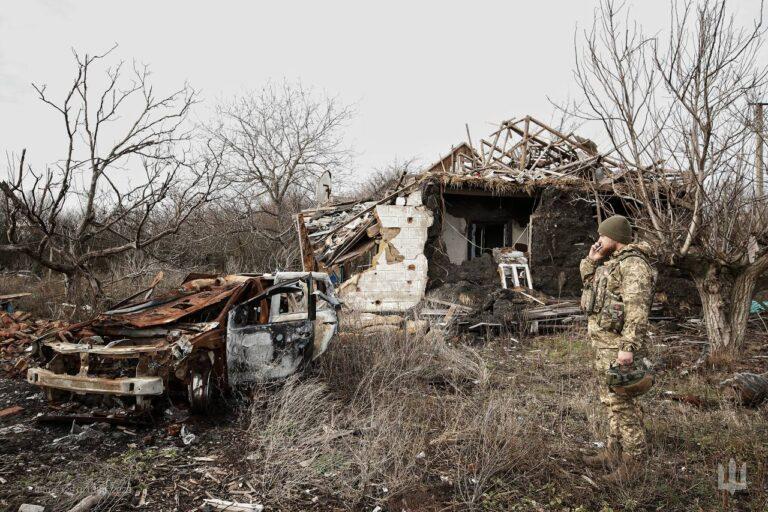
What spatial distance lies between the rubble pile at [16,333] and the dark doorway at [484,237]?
885cm

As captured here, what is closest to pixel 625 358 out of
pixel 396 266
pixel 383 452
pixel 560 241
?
pixel 383 452

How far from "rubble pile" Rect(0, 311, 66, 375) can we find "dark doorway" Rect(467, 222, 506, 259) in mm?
8850

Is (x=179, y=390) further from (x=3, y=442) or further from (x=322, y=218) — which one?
(x=322, y=218)

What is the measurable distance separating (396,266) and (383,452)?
285 inches

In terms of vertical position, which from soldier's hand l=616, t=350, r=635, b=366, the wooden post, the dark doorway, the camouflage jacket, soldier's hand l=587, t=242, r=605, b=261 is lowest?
soldier's hand l=616, t=350, r=635, b=366

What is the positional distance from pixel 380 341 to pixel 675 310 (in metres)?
7.20

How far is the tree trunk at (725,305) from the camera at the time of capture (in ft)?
23.9

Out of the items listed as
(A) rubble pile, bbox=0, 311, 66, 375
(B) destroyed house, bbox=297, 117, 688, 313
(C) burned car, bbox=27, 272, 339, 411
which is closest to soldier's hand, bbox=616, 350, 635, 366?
(C) burned car, bbox=27, 272, 339, 411

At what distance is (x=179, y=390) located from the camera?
4.91 metres

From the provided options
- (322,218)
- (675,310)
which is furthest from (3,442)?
(675,310)

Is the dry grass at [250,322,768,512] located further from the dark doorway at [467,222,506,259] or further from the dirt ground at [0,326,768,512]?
the dark doorway at [467,222,506,259]

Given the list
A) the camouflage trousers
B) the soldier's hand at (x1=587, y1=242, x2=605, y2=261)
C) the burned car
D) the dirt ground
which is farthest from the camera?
the burned car

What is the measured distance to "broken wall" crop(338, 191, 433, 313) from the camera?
36.2ft

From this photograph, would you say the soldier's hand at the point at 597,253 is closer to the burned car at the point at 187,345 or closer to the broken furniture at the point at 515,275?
the burned car at the point at 187,345
